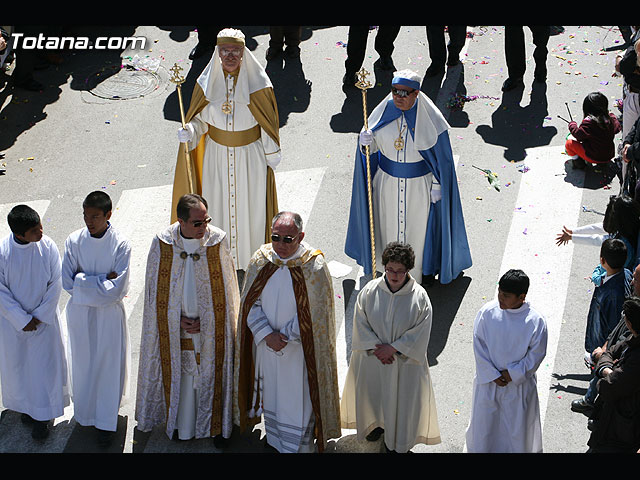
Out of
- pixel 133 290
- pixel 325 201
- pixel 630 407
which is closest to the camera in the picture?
pixel 630 407

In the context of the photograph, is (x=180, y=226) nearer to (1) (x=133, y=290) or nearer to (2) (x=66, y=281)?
(2) (x=66, y=281)

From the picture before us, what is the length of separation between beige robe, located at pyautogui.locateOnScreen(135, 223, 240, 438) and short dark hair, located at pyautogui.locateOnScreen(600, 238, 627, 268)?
2962 millimetres

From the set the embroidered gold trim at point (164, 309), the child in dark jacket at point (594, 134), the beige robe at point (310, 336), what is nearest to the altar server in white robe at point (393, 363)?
the beige robe at point (310, 336)

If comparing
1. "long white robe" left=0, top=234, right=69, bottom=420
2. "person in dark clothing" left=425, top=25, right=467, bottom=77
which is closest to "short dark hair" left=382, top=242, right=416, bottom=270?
"long white robe" left=0, top=234, right=69, bottom=420

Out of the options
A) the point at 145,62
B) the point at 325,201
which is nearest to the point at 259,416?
the point at 325,201

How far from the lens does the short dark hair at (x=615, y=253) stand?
8.72m

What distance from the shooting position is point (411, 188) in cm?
1038

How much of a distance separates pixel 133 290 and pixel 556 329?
4.06 meters

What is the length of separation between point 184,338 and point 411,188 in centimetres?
295

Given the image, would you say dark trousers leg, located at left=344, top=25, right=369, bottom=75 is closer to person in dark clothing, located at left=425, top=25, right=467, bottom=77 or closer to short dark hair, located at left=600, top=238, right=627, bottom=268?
person in dark clothing, located at left=425, top=25, right=467, bottom=77

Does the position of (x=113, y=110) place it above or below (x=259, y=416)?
above

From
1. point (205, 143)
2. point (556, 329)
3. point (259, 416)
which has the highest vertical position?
point (205, 143)

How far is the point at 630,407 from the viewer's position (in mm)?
7984

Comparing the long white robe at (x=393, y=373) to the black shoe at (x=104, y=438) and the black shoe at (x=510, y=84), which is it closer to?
the black shoe at (x=104, y=438)
